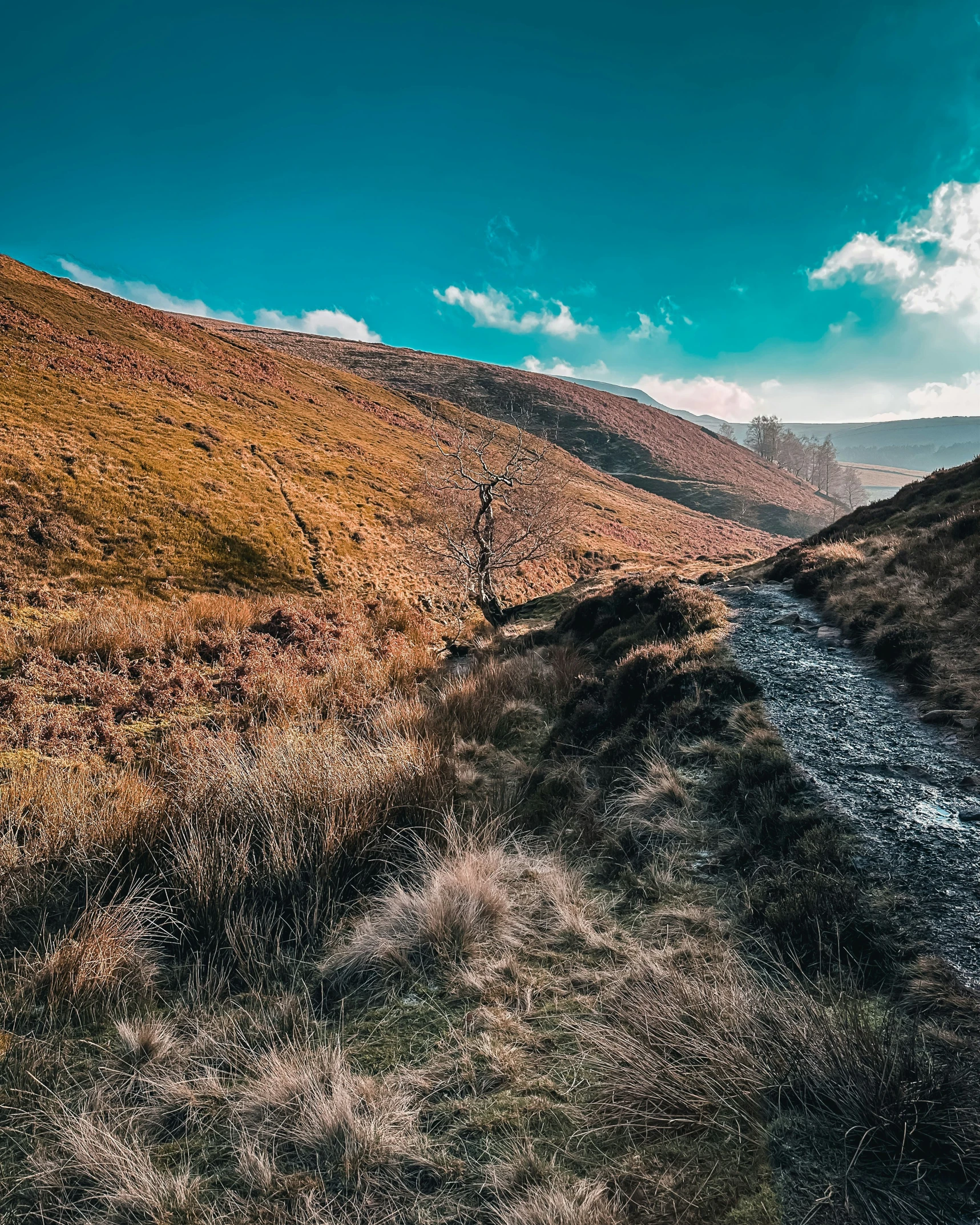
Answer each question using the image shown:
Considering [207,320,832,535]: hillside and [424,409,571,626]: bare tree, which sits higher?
[207,320,832,535]: hillside

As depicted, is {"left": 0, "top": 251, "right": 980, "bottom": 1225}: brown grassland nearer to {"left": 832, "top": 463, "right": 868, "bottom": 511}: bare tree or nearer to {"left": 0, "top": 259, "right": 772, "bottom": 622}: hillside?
{"left": 0, "top": 259, "right": 772, "bottom": 622}: hillside

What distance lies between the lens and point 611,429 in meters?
91.0

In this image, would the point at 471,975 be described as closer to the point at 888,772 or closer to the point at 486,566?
the point at 888,772

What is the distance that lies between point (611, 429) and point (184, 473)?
80027 millimetres

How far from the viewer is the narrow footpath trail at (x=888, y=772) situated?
3.37 m

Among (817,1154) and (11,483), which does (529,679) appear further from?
(11,483)

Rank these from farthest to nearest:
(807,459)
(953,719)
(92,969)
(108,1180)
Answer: (807,459) < (953,719) < (92,969) < (108,1180)

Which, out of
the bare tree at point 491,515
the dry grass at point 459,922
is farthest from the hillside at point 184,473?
the dry grass at point 459,922

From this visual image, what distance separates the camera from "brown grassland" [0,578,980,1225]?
2059mm

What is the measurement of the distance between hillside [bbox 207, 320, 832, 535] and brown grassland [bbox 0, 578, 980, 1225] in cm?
7705

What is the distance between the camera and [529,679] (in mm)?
10438

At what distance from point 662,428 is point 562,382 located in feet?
72.8

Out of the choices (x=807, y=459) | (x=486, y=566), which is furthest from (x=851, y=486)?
(x=486, y=566)

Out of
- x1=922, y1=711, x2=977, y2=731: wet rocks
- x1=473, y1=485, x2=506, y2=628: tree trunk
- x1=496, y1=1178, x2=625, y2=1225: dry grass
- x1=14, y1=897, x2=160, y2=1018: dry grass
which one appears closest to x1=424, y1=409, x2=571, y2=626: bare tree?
x1=473, y1=485, x2=506, y2=628: tree trunk
